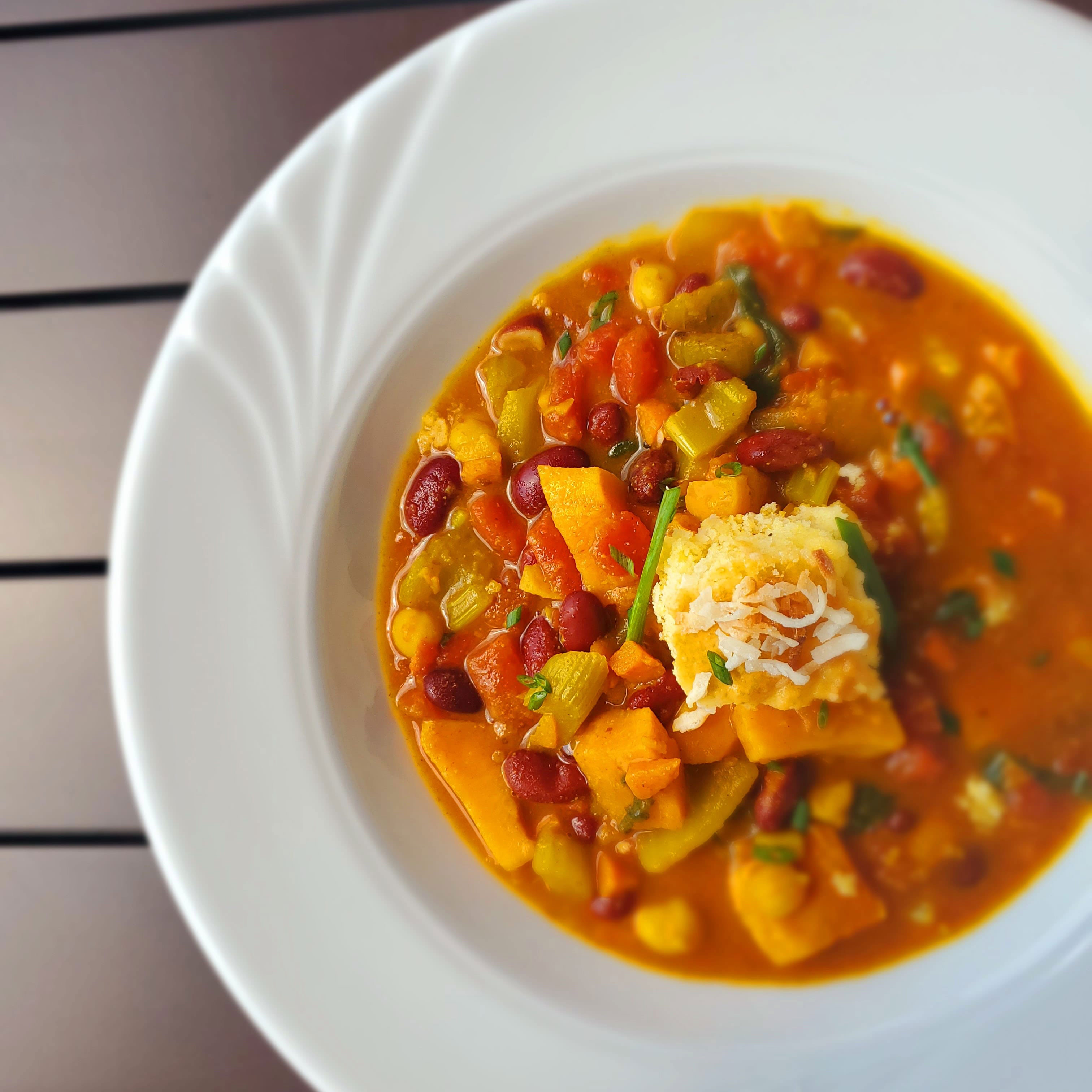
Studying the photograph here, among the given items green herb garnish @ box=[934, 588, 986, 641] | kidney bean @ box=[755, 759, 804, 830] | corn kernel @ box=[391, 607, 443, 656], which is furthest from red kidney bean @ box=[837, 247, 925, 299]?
corn kernel @ box=[391, 607, 443, 656]

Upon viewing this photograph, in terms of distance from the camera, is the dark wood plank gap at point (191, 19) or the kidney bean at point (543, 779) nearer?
the kidney bean at point (543, 779)

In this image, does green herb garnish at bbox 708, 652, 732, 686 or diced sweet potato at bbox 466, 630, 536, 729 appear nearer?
green herb garnish at bbox 708, 652, 732, 686

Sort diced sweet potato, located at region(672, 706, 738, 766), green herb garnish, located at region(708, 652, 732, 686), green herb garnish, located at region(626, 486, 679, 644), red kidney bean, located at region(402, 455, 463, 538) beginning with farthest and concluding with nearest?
red kidney bean, located at region(402, 455, 463, 538) < diced sweet potato, located at region(672, 706, 738, 766) < green herb garnish, located at region(626, 486, 679, 644) < green herb garnish, located at region(708, 652, 732, 686)

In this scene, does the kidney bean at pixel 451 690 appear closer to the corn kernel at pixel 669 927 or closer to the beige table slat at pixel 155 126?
the corn kernel at pixel 669 927

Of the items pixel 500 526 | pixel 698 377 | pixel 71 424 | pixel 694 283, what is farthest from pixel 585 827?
pixel 71 424

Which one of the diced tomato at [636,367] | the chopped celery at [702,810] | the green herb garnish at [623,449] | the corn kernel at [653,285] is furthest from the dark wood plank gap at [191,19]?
the chopped celery at [702,810]

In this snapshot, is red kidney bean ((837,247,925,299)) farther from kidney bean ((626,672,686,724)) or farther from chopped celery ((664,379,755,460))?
kidney bean ((626,672,686,724))
